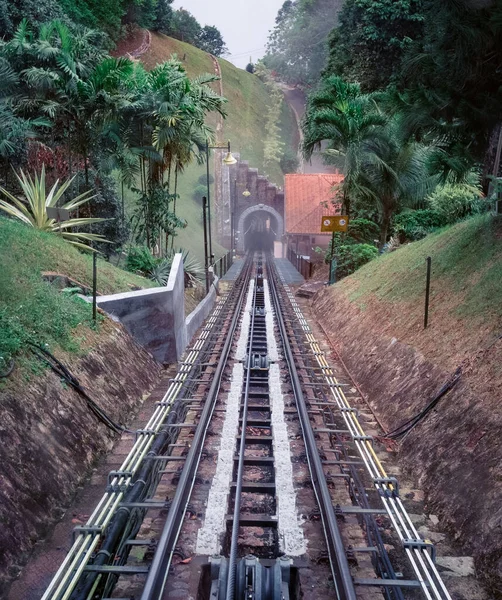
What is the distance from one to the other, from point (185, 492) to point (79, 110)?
12.6 m

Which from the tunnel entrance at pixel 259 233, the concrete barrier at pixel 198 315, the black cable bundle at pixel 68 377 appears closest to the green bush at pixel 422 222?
the concrete barrier at pixel 198 315

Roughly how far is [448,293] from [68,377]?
6.76m

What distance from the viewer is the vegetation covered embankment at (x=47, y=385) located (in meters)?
5.24

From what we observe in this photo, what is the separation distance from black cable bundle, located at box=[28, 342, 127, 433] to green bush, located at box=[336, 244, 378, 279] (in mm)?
14881

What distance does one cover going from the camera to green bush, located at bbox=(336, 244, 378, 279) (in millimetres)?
20781

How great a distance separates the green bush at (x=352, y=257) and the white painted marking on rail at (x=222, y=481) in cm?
1098

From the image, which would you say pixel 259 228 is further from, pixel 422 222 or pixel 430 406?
pixel 430 406

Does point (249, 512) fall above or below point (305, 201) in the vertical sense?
below

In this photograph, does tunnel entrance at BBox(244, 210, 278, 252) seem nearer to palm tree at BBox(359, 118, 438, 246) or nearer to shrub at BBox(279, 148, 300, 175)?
shrub at BBox(279, 148, 300, 175)

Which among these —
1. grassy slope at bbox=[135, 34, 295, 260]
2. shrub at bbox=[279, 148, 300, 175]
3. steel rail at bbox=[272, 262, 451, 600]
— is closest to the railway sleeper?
steel rail at bbox=[272, 262, 451, 600]

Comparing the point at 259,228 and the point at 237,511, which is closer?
the point at 237,511

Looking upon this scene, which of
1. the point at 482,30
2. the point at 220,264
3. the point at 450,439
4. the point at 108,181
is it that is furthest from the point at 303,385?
the point at 220,264

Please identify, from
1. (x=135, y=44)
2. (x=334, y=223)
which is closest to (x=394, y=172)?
(x=334, y=223)

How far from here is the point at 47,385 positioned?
268 inches
